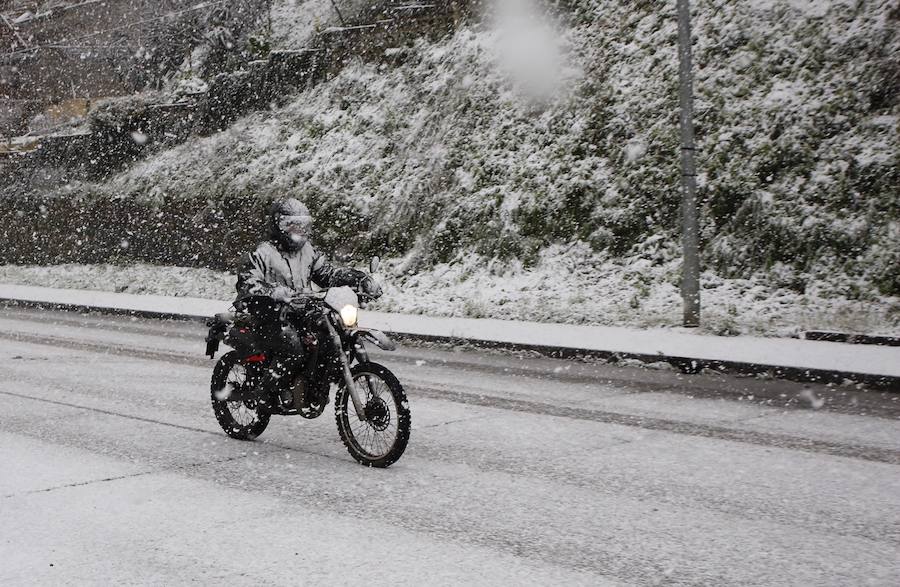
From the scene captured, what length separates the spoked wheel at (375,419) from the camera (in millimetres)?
6715

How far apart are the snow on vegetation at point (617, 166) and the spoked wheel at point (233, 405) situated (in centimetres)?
814

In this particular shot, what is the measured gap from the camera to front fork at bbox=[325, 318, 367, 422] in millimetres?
6801

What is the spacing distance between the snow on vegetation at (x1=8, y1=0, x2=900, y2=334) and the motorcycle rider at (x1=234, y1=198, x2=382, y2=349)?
8.28m

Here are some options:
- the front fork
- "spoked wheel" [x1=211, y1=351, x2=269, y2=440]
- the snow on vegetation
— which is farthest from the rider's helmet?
the snow on vegetation

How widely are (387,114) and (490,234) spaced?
5.95 meters

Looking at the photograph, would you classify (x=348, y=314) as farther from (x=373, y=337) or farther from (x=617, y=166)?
(x=617, y=166)

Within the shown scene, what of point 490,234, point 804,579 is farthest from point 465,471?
point 490,234

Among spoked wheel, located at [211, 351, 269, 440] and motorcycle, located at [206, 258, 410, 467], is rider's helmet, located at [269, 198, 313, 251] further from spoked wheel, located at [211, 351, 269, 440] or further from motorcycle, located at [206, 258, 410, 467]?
spoked wheel, located at [211, 351, 269, 440]

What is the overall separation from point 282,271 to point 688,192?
838 centimetres

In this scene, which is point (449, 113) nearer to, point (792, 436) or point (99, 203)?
point (99, 203)

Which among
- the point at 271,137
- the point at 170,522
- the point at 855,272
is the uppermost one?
the point at 271,137

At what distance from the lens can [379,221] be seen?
22344 mm

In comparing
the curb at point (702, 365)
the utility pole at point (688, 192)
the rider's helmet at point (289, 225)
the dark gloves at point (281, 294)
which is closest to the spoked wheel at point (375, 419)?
the dark gloves at point (281, 294)

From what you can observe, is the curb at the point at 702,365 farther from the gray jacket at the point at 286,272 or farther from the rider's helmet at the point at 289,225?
the rider's helmet at the point at 289,225
